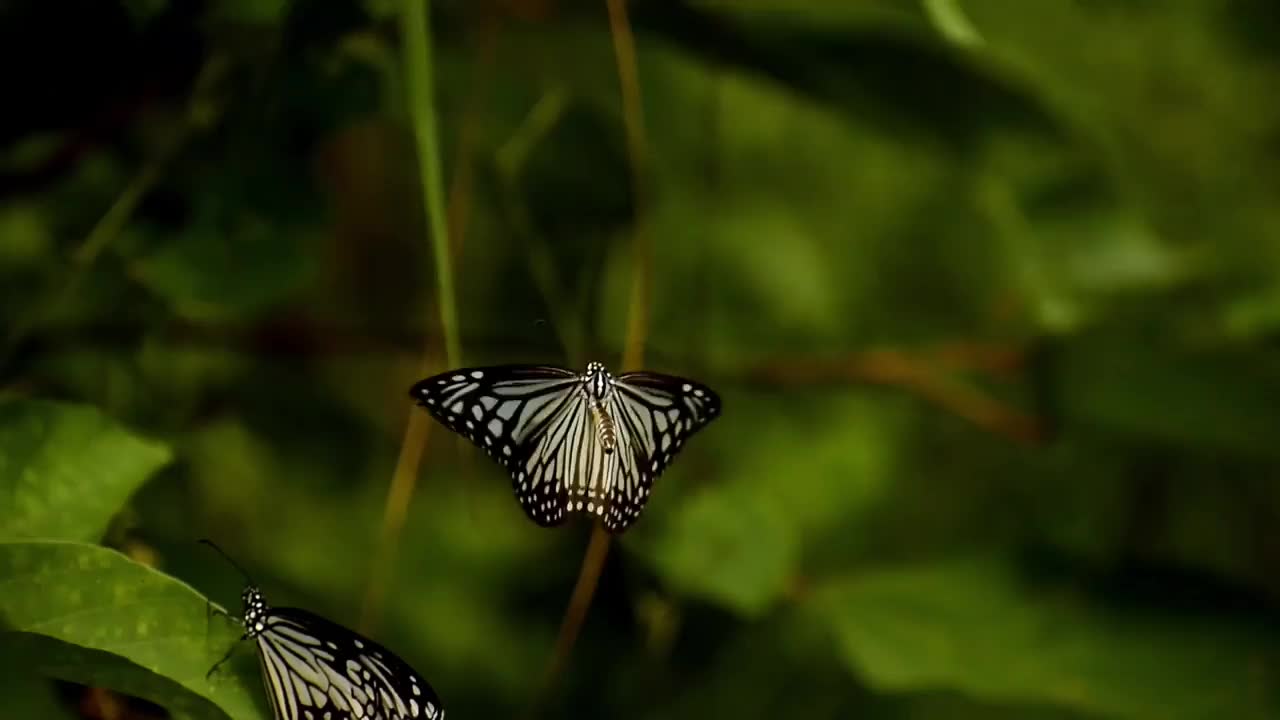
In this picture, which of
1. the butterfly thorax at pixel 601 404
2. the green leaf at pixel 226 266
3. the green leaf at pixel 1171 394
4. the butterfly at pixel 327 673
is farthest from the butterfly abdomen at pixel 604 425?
the green leaf at pixel 1171 394

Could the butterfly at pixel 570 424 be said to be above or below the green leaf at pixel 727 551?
below

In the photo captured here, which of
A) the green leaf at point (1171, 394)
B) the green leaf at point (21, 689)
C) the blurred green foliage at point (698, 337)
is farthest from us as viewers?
the green leaf at point (1171, 394)

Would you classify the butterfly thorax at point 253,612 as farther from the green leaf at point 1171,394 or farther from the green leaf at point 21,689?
the green leaf at point 1171,394

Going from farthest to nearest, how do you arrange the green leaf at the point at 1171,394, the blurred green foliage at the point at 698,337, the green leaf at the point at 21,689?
the green leaf at the point at 1171,394, the blurred green foliage at the point at 698,337, the green leaf at the point at 21,689

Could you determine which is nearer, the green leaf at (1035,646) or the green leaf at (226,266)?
the green leaf at (226,266)

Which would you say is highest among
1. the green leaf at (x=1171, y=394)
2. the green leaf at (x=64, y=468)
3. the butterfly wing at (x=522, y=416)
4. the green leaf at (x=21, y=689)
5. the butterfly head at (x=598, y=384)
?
the green leaf at (x=1171, y=394)

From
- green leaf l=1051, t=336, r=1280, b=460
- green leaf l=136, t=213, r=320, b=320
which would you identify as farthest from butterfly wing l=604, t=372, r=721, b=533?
green leaf l=1051, t=336, r=1280, b=460
